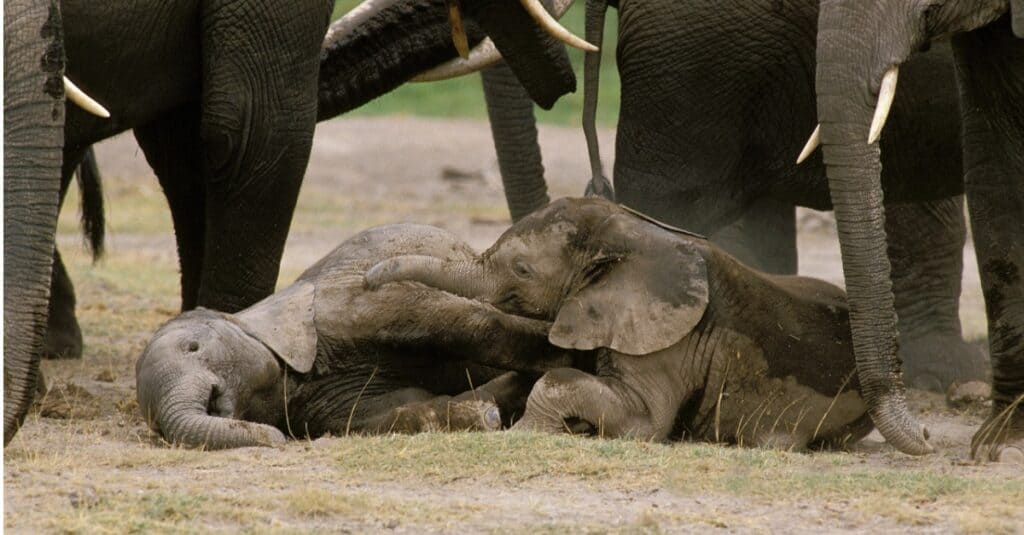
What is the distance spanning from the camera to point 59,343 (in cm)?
816

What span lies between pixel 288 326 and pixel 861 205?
6.16 feet

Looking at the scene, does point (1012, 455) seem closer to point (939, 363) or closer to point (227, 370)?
point (227, 370)

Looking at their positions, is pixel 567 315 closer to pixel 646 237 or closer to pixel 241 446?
pixel 646 237

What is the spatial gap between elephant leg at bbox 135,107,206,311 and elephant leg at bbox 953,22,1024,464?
2.75 metres

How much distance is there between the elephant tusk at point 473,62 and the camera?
7730 mm

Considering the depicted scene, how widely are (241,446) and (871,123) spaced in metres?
1.97

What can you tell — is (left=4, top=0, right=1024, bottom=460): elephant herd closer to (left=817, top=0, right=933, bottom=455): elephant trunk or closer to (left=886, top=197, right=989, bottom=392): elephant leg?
(left=817, top=0, right=933, bottom=455): elephant trunk

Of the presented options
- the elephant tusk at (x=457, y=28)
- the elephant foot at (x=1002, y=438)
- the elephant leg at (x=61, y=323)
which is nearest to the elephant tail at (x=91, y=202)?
the elephant leg at (x=61, y=323)

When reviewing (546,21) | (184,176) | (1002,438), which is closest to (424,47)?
(546,21)

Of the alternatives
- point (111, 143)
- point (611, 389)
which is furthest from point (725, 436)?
point (111, 143)

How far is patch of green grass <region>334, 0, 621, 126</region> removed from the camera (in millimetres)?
21844

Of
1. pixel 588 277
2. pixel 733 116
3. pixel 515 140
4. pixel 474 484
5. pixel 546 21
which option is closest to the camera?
pixel 474 484

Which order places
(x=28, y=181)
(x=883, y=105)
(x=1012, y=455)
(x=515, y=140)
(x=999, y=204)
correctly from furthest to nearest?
(x=515, y=140)
(x=999, y=204)
(x=1012, y=455)
(x=883, y=105)
(x=28, y=181)

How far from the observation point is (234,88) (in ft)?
21.7
